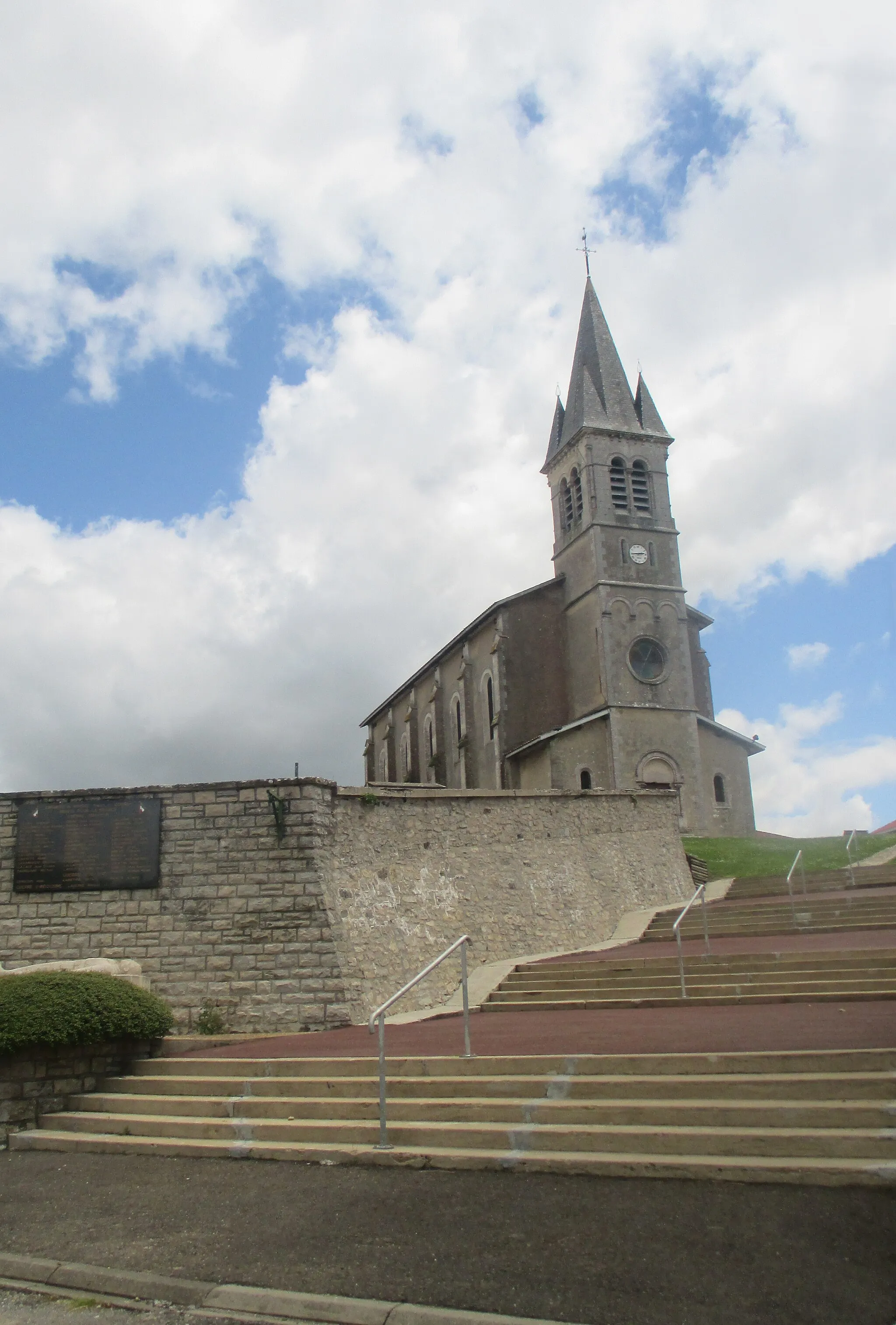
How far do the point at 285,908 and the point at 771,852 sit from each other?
17.8 m

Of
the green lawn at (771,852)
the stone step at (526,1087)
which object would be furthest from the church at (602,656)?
the stone step at (526,1087)

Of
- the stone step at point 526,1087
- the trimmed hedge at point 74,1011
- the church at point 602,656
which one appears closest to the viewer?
the stone step at point 526,1087

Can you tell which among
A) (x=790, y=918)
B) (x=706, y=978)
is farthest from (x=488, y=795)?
(x=790, y=918)

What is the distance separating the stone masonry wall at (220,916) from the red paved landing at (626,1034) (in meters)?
0.91

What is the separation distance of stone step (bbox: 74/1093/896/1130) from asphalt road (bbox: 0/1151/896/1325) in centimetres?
73

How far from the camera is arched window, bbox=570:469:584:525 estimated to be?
125ft

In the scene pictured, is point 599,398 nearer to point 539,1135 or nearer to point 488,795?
point 488,795

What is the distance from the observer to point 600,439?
1486 inches

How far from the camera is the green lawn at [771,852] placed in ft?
77.4

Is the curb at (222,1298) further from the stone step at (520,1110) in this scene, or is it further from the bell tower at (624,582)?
the bell tower at (624,582)

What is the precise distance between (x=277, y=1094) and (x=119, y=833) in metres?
6.00

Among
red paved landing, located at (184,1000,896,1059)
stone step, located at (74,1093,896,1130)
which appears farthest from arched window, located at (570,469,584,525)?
stone step, located at (74,1093,896,1130)

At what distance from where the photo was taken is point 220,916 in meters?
13.4

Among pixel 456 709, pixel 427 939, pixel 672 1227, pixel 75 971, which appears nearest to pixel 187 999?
pixel 75 971
